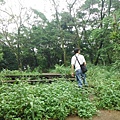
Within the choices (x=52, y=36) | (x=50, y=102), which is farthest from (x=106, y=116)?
(x=52, y=36)

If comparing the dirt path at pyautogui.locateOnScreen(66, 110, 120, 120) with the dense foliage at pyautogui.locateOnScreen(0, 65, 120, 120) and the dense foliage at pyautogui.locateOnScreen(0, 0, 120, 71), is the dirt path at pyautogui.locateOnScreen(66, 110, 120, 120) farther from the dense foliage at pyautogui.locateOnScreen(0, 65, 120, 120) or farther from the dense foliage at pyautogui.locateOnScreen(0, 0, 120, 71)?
the dense foliage at pyautogui.locateOnScreen(0, 0, 120, 71)

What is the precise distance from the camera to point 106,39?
53.7 feet

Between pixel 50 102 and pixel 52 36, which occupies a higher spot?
pixel 52 36

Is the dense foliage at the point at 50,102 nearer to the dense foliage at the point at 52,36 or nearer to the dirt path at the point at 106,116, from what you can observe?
the dirt path at the point at 106,116

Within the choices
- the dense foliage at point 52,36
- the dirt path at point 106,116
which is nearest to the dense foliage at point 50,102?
the dirt path at point 106,116

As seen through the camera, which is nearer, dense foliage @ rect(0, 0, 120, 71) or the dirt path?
the dirt path

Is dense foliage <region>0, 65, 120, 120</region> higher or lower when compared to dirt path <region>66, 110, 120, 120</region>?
higher

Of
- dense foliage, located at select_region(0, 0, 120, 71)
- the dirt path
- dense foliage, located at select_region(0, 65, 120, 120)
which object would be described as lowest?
the dirt path

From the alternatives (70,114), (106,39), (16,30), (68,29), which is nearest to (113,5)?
(106,39)

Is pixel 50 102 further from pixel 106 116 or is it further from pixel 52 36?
pixel 52 36

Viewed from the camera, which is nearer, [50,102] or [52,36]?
[50,102]

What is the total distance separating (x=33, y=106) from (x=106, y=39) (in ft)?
44.5

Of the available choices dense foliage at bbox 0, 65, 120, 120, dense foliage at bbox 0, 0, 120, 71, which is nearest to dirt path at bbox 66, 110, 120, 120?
dense foliage at bbox 0, 65, 120, 120

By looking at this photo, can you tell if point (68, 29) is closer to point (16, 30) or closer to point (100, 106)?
point (16, 30)
